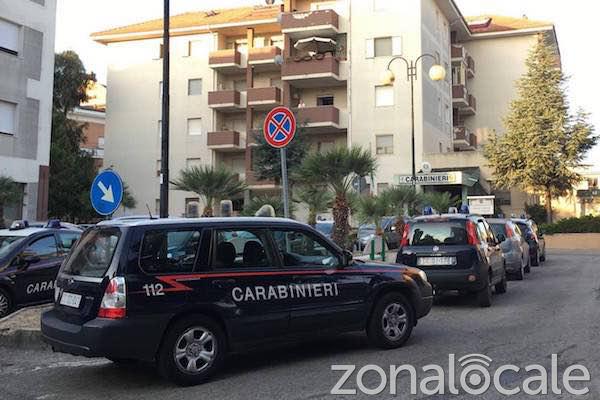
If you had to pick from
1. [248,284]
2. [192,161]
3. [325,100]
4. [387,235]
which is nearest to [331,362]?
[248,284]

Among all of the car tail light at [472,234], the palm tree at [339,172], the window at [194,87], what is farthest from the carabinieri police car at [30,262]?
the window at [194,87]

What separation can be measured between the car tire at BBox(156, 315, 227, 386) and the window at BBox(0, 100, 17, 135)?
68.2 feet

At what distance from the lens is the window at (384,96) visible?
4047 cm

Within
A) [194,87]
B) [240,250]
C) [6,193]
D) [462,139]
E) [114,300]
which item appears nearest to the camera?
[114,300]

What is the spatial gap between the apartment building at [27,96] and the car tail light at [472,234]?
18.9 m

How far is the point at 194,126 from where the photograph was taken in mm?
46312

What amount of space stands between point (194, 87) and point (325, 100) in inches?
404

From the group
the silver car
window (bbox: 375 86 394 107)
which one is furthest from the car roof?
window (bbox: 375 86 394 107)

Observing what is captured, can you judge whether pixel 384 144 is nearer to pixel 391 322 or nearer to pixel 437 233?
pixel 437 233

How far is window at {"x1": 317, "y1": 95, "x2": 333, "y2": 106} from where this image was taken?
142 ft

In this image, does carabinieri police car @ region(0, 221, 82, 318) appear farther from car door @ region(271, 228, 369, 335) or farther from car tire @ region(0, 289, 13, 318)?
car door @ region(271, 228, 369, 335)

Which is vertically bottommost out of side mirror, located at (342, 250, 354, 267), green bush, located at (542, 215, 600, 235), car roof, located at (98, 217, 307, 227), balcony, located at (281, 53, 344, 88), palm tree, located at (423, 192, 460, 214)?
side mirror, located at (342, 250, 354, 267)

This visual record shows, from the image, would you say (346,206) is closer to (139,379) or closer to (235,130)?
(139,379)

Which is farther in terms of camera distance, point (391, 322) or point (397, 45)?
point (397, 45)
